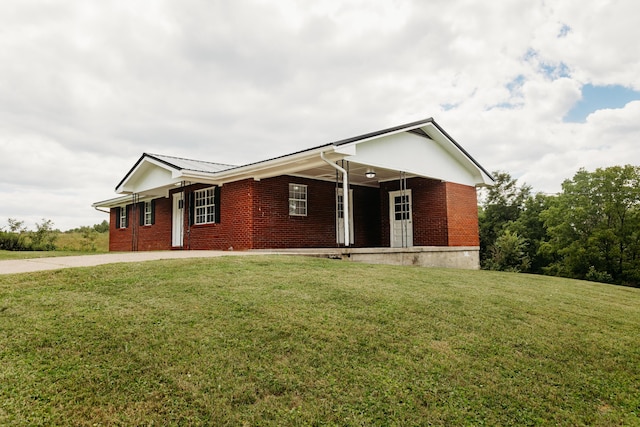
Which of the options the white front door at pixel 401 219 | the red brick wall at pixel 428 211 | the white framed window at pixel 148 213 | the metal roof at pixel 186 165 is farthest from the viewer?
the white framed window at pixel 148 213

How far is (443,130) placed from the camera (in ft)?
46.1

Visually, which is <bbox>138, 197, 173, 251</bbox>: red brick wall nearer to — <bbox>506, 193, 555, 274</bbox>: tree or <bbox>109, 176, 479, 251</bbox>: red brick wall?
<bbox>109, 176, 479, 251</bbox>: red brick wall

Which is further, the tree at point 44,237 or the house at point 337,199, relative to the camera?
the tree at point 44,237

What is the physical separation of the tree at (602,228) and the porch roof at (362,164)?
11466 millimetres

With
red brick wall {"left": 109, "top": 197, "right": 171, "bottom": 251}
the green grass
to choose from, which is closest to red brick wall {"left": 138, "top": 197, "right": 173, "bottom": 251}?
red brick wall {"left": 109, "top": 197, "right": 171, "bottom": 251}

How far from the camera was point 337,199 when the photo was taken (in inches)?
568

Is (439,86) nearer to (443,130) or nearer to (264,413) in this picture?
(443,130)

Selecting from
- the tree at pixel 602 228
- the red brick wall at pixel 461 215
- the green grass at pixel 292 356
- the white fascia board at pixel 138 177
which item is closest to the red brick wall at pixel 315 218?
the red brick wall at pixel 461 215

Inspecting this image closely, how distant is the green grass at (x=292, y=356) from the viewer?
3.02 meters

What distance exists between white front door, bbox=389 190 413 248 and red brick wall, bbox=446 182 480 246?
1.51m

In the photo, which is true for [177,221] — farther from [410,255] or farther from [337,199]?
[410,255]

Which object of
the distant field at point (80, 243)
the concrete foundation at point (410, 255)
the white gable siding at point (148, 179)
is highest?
the white gable siding at point (148, 179)

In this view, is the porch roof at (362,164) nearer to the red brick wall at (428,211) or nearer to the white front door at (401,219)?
the red brick wall at (428,211)

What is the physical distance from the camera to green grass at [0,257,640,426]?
119 inches
